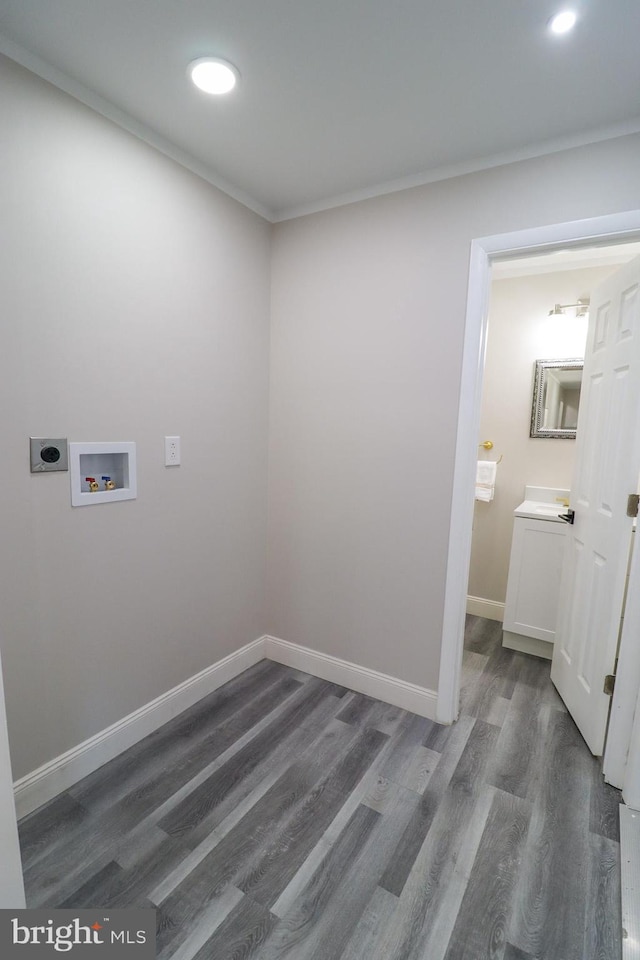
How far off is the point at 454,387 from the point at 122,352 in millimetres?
1372

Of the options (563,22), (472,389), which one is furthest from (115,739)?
(563,22)

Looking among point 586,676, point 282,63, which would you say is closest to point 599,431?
point 586,676

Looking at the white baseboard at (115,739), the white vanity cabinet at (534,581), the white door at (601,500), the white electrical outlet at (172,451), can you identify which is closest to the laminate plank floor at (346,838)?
the white baseboard at (115,739)

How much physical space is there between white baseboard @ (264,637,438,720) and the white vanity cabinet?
99cm

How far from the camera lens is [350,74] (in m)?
1.37

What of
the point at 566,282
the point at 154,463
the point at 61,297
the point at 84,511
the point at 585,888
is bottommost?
the point at 585,888

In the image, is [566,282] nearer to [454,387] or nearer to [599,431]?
[599,431]

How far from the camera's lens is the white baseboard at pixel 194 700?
1.57 metres

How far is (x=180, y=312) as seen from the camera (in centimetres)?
188

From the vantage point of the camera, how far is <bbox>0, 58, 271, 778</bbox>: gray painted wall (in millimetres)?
1402

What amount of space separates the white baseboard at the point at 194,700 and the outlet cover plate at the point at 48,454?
42.1 inches

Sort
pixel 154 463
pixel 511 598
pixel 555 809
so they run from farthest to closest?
1. pixel 511 598
2. pixel 154 463
3. pixel 555 809

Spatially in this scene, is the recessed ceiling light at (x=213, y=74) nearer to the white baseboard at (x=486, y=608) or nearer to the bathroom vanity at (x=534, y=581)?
the bathroom vanity at (x=534, y=581)

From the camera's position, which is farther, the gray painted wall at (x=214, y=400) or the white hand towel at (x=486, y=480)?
the white hand towel at (x=486, y=480)
